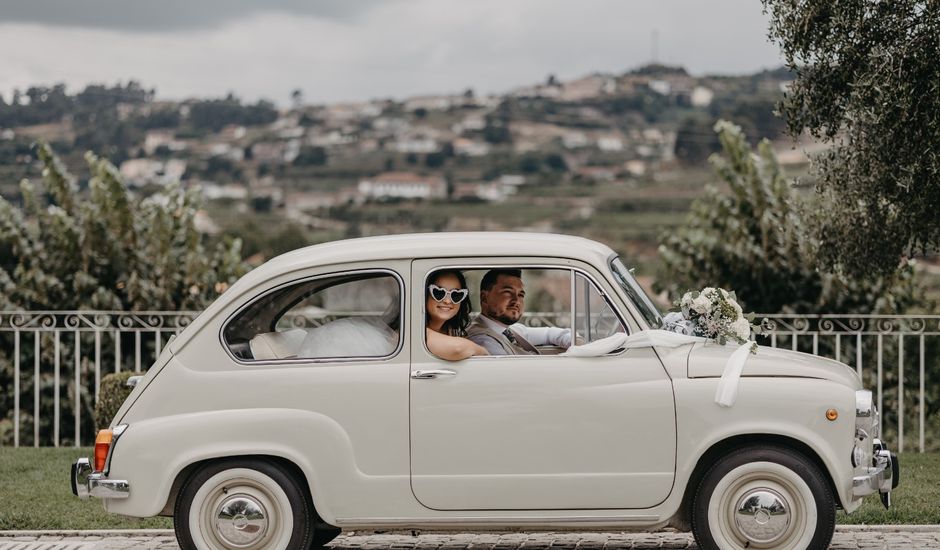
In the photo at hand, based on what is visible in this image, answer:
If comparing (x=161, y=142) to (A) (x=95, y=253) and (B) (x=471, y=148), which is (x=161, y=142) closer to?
(B) (x=471, y=148)

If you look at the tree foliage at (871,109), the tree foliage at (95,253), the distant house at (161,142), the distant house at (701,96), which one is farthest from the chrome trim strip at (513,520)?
the distant house at (701,96)

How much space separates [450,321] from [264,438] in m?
1.16

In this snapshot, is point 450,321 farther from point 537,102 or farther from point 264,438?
point 537,102

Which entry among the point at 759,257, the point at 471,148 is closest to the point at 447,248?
the point at 759,257

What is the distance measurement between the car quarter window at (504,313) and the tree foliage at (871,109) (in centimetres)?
380

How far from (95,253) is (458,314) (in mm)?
9093

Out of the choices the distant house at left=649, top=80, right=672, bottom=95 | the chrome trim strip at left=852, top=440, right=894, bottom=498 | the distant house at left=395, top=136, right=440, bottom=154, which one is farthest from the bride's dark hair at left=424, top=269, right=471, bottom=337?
the distant house at left=649, top=80, right=672, bottom=95

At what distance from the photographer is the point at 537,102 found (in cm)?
19225

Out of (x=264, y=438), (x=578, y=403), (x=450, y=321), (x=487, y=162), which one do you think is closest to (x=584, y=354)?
(x=578, y=403)

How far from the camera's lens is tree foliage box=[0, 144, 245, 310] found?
15.0 metres

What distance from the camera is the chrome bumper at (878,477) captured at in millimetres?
6484

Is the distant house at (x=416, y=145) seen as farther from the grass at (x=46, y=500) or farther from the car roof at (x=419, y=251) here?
the car roof at (x=419, y=251)

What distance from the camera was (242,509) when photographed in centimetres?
673

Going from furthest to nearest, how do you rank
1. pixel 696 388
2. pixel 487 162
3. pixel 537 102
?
pixel 537 102, pixel 487 162, pixel 696 388
